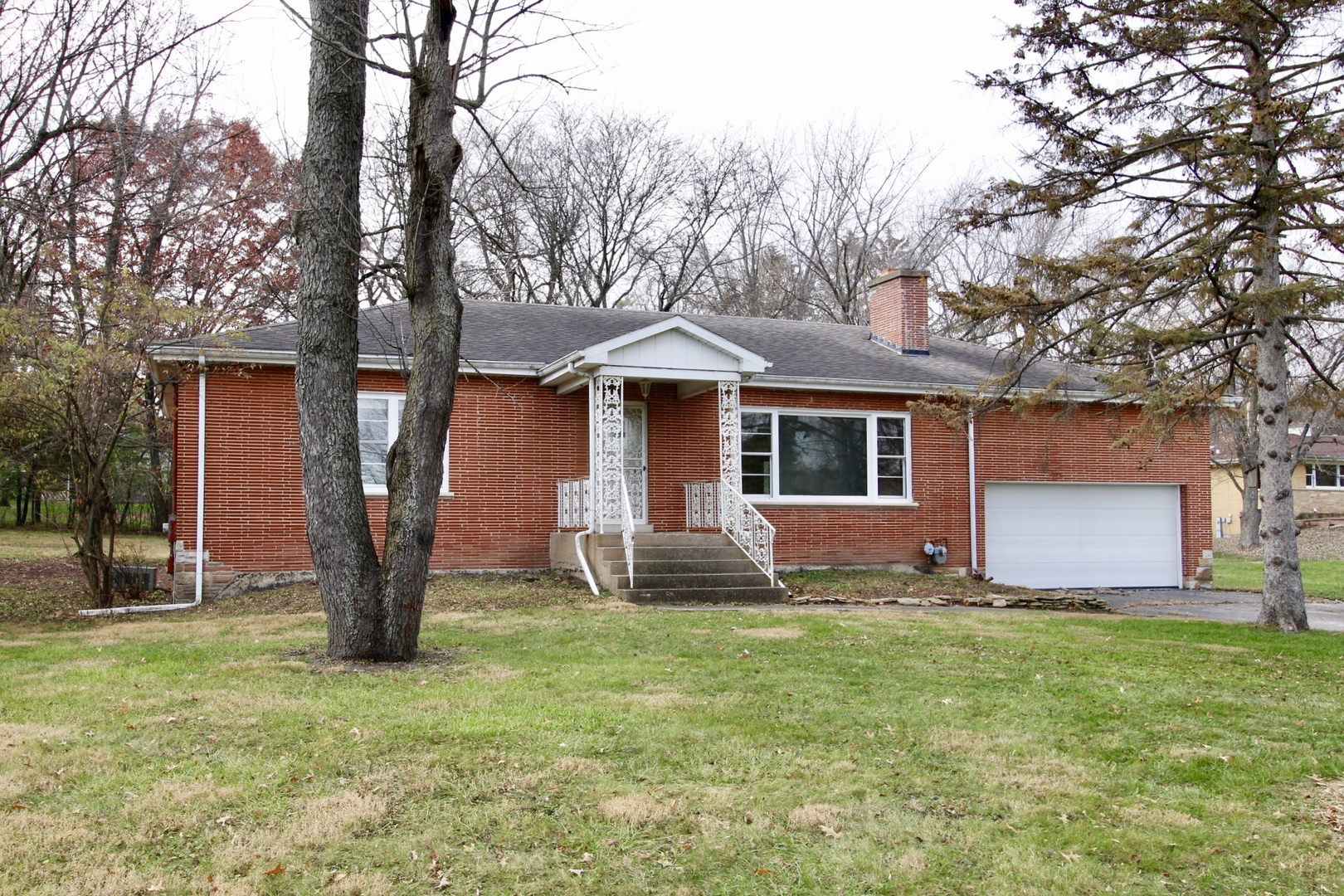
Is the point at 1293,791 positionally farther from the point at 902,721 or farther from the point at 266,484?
the point at 266,484

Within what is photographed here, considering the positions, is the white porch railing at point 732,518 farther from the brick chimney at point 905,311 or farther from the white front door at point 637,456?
the brick chimney at point 905,311

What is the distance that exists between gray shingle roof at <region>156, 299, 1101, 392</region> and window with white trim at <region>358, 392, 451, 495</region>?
0.69 metres

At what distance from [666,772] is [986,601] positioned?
9.90 m

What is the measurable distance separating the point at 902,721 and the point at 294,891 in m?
3.93

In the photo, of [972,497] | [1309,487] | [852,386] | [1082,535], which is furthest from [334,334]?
[1309,487]

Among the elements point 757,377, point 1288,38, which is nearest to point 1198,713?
point 1288,38

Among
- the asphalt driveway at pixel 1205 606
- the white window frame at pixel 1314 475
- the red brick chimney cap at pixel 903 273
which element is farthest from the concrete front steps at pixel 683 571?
the white window frame at pixel 1314 475

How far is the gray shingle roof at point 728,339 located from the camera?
52.5 feet

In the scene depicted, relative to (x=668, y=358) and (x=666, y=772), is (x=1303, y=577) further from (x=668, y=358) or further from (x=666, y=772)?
(x=666, y=772)

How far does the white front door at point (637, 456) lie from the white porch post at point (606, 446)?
1.64 m

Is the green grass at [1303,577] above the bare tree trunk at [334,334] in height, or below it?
below

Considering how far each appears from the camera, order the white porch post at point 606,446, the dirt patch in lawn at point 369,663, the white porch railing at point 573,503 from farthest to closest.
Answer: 1. the white porch railing at point 573,503
2. the white porch post at point 606,446
3. the dirt patch in lawn at point 369,663

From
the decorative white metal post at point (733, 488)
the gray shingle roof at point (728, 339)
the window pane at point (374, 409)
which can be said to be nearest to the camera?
the decorative white metal post at point (733, 488)

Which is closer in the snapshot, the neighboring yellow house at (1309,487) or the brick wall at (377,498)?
the brick wall at (377,498)
